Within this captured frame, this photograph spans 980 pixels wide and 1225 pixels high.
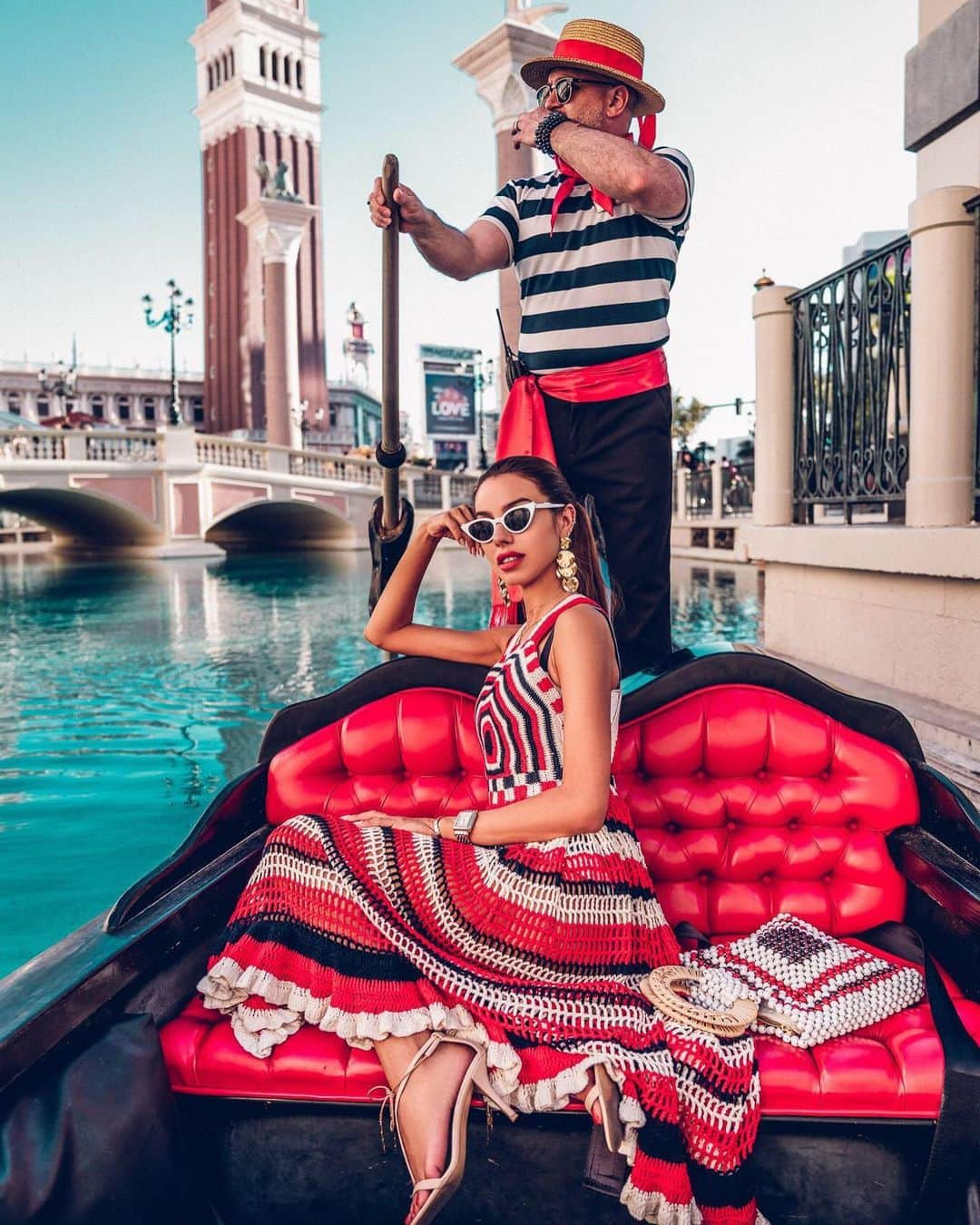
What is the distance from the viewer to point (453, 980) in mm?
1625

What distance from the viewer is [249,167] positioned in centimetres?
3806

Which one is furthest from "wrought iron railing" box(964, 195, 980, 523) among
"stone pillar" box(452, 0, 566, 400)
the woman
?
"stone pillar" box(452, 0, 566, 400)

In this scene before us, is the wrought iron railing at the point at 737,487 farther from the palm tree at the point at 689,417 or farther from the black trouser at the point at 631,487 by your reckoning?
the palm tree at the point at 689,417

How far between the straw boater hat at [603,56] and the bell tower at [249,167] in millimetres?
36320

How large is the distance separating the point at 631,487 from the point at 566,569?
1.89ft

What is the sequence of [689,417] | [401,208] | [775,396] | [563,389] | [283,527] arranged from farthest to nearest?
[689,417] < [283,527] < [775,396] < [563,389] < [401,208]

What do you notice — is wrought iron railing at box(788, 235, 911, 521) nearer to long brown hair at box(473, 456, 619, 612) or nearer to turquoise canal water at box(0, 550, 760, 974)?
long brown hair at box(473, 456, 619, 612)

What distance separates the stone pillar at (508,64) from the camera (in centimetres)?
886

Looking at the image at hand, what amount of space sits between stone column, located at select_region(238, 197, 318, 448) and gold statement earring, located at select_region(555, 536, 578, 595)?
96.5ft

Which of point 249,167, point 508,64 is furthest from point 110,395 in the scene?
point 508,64

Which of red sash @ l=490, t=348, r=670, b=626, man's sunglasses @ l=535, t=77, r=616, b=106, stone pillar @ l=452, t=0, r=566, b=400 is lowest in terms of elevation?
red sash @ l=490, t=348, r=670, b=626

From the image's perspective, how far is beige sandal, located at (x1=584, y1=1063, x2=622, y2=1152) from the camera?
151cm

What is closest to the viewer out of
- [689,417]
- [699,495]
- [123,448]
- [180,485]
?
[699,495]

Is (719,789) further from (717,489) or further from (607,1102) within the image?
(717,489)
